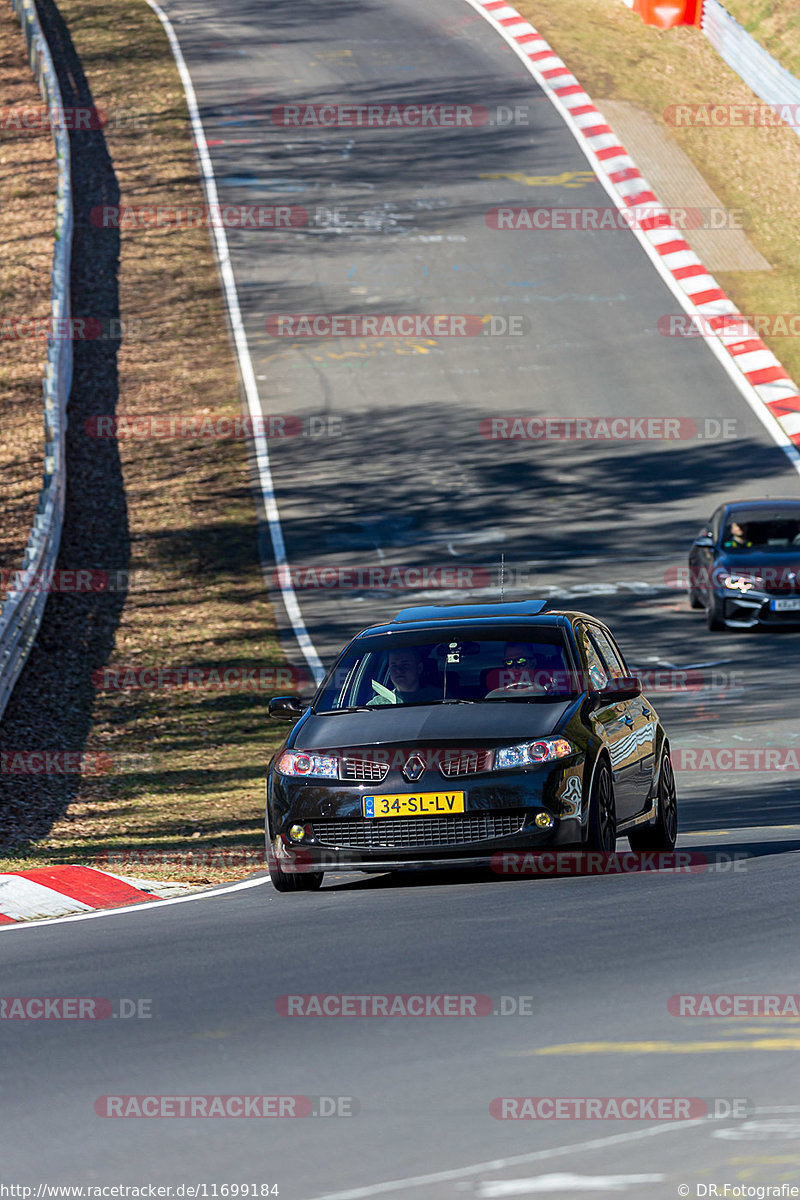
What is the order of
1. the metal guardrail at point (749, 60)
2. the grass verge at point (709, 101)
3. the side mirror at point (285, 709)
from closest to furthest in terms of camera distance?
the side mirror at point (285, 709)
the grass verge at point (709, 101)
the metal guardrail at point (749, 60)

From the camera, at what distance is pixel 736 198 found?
1594 inches

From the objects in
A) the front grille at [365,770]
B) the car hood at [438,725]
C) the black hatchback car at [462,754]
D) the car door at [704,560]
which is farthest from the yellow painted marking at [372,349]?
the front grille at [365,770]

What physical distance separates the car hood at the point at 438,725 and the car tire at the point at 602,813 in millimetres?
401

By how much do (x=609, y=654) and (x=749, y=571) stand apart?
11475 mm

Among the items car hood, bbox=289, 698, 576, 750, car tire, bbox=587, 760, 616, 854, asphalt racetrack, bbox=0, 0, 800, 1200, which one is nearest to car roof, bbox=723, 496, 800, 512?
asphalt racetrack, bbox=0, 0, 800, 1200

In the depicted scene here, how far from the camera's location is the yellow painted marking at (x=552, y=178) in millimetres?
40750

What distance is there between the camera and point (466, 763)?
10219 millimetres

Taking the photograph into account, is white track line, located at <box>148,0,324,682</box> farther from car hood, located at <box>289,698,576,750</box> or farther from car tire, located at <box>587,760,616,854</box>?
car tire, located at <box>587,760,616,854</box>

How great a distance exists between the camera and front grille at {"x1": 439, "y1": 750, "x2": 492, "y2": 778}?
1020cm

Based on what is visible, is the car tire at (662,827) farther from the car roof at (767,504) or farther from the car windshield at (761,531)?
the car roof at (767,504)

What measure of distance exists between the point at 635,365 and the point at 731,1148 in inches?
1133

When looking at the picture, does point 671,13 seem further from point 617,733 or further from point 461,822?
point 461,822

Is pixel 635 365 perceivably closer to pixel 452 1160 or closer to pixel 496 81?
pixel 496 81

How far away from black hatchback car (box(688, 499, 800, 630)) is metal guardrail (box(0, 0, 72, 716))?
330 inches
